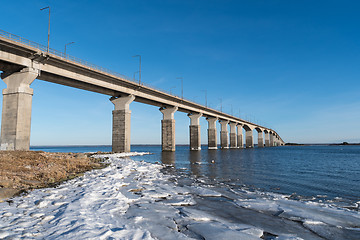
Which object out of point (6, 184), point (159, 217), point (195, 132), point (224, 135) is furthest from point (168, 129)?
point (159, 217)

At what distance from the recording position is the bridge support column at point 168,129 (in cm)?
5569

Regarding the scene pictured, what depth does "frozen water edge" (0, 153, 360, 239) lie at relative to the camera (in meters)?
4.65

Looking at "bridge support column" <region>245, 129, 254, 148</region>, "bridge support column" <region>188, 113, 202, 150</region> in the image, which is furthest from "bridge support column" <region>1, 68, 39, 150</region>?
"bridge support column" <region>245, 129, 254, 148</region>

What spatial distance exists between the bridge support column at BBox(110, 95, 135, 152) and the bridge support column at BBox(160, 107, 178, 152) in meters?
15.5

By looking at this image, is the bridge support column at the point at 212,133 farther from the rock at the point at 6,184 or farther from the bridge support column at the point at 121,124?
the rock at the point at 6,184

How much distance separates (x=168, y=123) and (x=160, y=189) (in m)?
46.0

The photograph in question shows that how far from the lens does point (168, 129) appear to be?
183ft

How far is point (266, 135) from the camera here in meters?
173

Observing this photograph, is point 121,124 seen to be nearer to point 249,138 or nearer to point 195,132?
point 195,132

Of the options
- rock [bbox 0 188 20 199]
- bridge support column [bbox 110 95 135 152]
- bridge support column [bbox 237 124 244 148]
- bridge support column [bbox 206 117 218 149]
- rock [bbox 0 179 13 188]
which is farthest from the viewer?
bridge support column [bbox 237 124 244 148]

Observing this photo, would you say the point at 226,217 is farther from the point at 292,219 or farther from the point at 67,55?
the point at 67,55

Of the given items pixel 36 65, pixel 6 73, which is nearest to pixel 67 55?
pixel 36 65

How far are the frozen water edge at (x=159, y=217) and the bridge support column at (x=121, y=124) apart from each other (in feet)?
107

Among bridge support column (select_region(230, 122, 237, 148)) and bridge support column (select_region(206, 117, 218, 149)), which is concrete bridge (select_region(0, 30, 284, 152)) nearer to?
bridge support column (select_region(206, 117, 218, 149))
